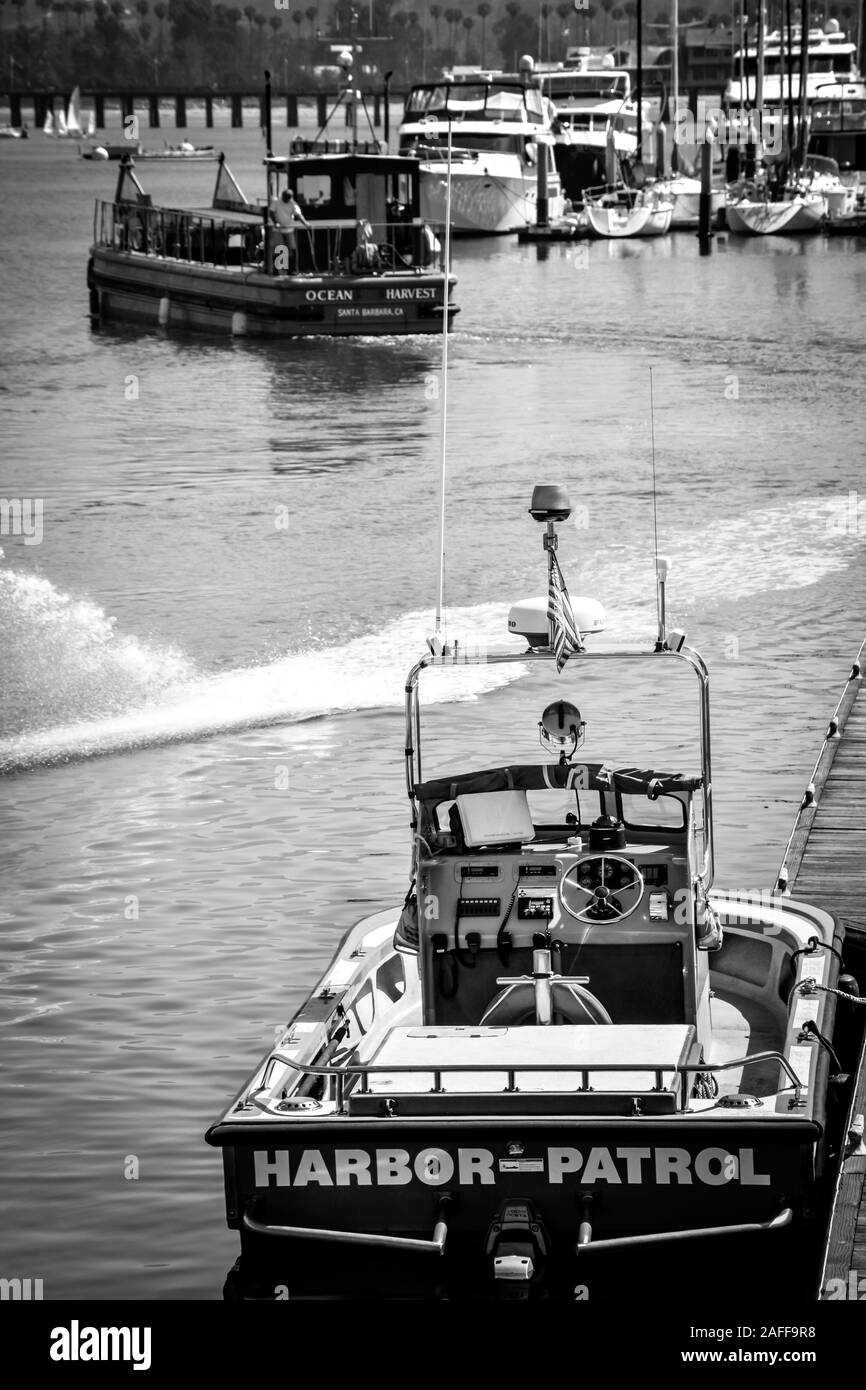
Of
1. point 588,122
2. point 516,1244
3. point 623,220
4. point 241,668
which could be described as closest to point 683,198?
point 623,220

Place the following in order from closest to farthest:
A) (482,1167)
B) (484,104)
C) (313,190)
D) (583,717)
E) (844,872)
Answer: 1. (482,1167)
2. (844,872)
3. (583,717)
4. (313,190)
5. (484,104)

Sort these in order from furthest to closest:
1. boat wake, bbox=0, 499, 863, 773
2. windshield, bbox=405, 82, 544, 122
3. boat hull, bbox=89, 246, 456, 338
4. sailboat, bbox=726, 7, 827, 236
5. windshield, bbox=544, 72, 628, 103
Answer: windshield, bbox=544, 72, 628, 103 < windshield, bbox=405, 82, 544, 122 < sailboat, bbox=726, 7, 827, 236 < boat hull, bbox=89, 246, 456, 338 < boat wake, bbox=0, 499, 863, 773

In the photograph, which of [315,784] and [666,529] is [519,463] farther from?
[315,784]

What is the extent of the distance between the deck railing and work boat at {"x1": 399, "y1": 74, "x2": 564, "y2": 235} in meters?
26.3

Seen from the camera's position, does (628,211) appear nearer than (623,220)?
No

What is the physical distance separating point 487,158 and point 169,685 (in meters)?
59.7

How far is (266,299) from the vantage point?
41500 millimetres

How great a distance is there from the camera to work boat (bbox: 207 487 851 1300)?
717 cm

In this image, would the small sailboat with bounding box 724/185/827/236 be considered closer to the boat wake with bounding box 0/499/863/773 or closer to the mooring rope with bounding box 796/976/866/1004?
the boat wake with bounding box 0/499/863/773

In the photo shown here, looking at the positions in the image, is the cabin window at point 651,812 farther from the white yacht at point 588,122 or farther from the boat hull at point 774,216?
the white yacht at point 588,122

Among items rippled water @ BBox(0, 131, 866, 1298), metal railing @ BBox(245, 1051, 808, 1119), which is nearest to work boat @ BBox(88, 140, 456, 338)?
rippled water @ BBox(0, 131, 866, 1298)

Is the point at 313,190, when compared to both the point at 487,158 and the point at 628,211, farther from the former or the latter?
the point at 487,158

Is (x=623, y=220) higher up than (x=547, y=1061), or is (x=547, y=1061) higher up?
(x=623, y=220)
